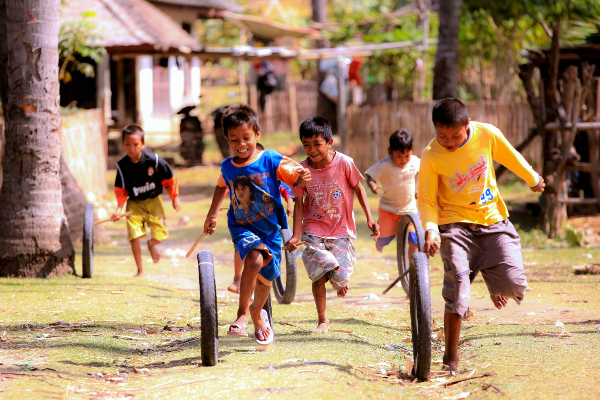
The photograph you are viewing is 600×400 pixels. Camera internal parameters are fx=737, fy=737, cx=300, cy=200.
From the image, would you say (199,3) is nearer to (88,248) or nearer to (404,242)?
(88,248)

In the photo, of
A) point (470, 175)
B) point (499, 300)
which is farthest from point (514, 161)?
point (499, 300)

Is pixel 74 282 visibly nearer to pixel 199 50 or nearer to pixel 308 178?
pixel 308 178

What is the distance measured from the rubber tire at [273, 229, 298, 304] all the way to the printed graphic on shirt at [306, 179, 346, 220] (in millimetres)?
619

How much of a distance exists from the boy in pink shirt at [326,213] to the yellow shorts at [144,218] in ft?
10.3

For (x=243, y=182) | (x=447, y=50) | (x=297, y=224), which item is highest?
(x=447, y=50)

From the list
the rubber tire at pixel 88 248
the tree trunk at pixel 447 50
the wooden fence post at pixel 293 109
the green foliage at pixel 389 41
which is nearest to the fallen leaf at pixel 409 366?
the rubber tire at pixel 88 248

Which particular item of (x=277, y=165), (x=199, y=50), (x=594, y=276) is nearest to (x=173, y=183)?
(x=277, y=165)

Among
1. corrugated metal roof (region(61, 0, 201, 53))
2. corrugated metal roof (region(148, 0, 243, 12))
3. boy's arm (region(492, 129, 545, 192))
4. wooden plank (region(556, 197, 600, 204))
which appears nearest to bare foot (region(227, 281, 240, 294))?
boy's arm (region(492, 129, 545, 192))

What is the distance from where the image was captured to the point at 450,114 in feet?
15.8

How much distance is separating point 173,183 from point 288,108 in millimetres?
23098

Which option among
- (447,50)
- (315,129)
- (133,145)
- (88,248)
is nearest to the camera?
(315,129)

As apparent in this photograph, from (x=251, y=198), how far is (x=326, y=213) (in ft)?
3.20

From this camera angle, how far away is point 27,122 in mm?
Result: 7793

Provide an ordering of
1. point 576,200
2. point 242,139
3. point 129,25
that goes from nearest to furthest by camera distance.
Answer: point 242,139 → point 576,200 → point 129,25
